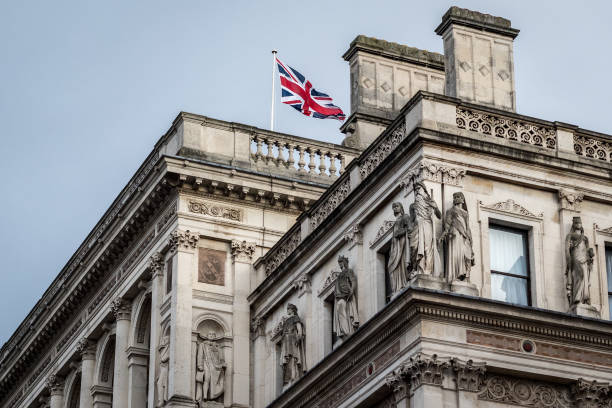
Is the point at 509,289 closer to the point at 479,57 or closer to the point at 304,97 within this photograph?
the point at 479,57

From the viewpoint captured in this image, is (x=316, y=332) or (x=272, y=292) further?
(x=272, y=292)

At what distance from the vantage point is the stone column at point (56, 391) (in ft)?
167

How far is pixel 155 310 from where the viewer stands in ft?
137

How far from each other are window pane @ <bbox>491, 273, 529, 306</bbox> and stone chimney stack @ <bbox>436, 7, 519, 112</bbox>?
15.5 feet

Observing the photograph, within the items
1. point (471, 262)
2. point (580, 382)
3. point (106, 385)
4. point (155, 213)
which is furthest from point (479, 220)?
point (106, 385)

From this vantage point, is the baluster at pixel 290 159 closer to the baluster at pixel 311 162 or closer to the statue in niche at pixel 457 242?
the baluster at pixel 311 162

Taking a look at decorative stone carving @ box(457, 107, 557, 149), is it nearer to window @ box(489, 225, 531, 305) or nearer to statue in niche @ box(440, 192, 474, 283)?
window @ box(489, 225, 531, 305)

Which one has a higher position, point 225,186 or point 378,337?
point 225,186

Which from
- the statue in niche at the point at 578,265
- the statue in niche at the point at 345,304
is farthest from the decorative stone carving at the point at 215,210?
the statue in niche at the point at 578,265

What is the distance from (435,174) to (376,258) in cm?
270

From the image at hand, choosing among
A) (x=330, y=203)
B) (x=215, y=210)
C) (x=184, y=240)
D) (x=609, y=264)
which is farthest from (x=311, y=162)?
(x=609, y=264)

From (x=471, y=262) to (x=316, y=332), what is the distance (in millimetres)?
5997

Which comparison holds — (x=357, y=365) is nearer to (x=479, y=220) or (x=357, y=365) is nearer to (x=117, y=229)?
(x=479, y=220)

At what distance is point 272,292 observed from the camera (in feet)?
130
